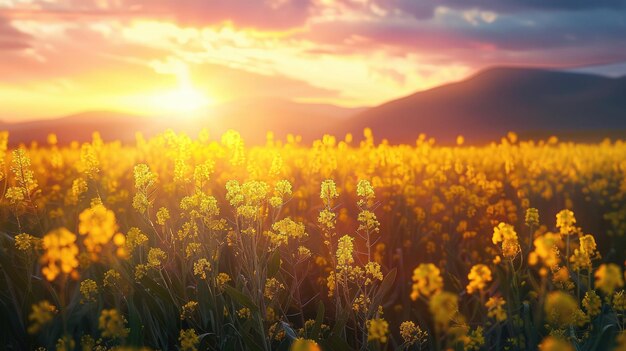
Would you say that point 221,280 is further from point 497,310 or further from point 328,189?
point 497,310

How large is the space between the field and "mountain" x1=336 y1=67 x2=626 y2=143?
6359 cm

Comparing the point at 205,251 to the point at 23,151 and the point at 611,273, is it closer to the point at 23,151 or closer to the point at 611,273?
the point at 23,151

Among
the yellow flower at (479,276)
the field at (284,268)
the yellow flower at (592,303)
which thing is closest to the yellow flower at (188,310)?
the field at (284,268)

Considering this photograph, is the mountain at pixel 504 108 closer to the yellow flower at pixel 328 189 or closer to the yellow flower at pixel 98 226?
the yellow flower at pixel 328 189

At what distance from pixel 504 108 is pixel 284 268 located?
305 feet

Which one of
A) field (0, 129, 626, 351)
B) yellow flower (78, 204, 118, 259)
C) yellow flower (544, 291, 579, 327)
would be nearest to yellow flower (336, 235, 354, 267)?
field (0, 129, 626, 351)

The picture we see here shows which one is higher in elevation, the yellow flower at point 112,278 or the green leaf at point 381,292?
the yellow flower at point 112,278

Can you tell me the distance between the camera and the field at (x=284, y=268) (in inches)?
132

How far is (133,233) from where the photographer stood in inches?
160

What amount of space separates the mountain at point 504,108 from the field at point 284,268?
209 ft

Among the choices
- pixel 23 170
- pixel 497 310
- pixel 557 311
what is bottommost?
pixel 557 311

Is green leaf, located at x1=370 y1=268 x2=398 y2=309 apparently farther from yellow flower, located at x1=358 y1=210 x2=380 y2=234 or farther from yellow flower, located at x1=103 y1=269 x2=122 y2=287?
yellow flower, located at x1=103 y1=269 x2=122 y2=287

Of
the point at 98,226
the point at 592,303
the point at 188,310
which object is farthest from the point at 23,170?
the point at 592,303

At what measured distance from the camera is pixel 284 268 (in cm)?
578
